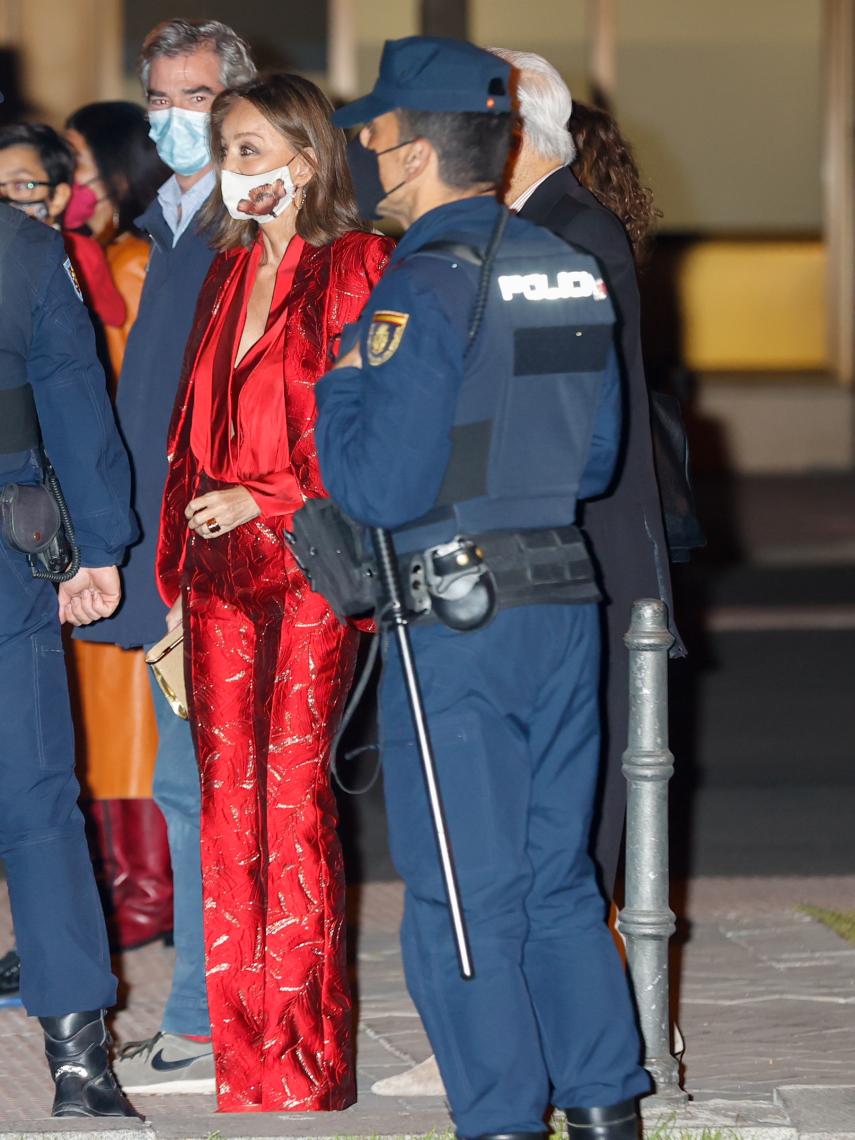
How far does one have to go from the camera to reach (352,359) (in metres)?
3.26

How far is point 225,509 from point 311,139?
2.52ft

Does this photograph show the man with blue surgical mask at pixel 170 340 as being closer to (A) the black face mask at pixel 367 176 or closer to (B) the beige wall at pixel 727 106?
(A) the black face mask at pixel 367 176

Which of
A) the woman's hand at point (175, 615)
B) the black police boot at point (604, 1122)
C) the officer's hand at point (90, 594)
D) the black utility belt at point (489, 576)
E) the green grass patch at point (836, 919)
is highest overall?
the black utility belt at point (489, 576)

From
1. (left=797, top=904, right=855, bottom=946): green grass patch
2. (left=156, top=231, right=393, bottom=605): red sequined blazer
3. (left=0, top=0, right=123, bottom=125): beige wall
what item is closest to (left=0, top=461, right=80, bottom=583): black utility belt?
(left=156, top=231, right=393, bottom=605): red sequined blazer

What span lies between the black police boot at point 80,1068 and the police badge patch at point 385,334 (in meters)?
1.55

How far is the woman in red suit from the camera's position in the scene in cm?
391

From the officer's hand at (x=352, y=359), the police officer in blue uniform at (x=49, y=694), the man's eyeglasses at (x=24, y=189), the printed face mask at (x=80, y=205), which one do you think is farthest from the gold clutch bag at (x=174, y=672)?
the printed face mask at (x=80, y=205)

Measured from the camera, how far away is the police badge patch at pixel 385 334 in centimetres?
312

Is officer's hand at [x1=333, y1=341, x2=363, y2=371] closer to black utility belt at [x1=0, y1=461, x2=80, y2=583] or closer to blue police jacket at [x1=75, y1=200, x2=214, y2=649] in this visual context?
black utility belt at [x1=0, y1=461, x2=80, y2=583]

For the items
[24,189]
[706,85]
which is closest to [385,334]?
[24,189]

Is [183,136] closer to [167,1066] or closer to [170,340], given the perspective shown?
[170,340]

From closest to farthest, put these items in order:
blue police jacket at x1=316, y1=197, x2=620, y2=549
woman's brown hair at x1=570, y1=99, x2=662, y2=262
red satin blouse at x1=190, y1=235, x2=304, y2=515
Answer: blue police jacket at x1=316, y1=197, x2=620, y2=549
red satin blouse at x1=190, y1=235, x2=304, y2=515
woman's brown hair at x1=570, y1=99, x2=662, y2=262

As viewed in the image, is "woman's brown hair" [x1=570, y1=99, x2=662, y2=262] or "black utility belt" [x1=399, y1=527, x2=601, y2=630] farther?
"woman's brown hair" [x1=570, y1=99, x2=662, y2=262]

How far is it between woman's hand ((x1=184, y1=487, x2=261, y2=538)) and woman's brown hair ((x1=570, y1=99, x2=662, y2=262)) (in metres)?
1.07
